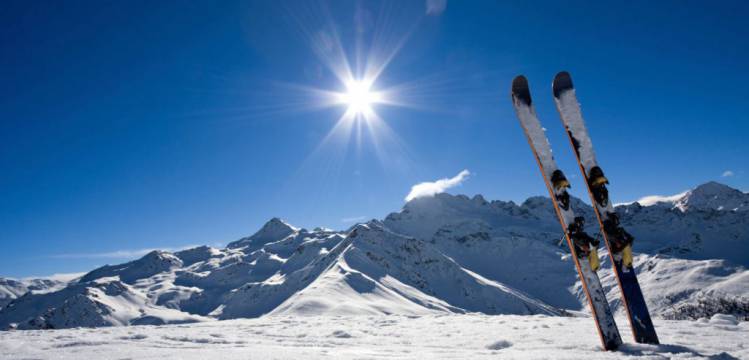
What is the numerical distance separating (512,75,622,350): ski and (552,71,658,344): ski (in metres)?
0.39

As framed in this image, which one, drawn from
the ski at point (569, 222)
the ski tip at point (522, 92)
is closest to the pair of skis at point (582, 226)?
the ski at point (569, 222)

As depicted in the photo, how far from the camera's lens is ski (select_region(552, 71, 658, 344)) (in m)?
6.95

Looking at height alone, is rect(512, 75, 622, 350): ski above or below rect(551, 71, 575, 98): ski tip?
below

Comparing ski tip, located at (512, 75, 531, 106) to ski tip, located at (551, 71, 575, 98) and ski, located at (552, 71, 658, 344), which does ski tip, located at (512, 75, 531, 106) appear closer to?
ski tip, located at (551, 71, 575, 98)

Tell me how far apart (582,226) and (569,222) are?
23 cm

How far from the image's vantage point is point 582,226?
7.32 meters

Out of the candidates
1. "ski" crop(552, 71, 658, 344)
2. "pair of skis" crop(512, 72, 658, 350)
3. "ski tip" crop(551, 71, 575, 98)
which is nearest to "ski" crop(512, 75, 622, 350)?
"pair of skis" crop(512, 72, 658, 350)

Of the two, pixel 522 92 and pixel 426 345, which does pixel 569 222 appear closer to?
pixel 522 92

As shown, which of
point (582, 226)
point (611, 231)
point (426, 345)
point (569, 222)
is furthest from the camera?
point (426, 345)

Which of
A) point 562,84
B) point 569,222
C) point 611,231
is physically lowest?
point 611,231

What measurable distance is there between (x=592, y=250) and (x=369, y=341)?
4811 millimetres

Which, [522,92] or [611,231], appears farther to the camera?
Result: [522,92]

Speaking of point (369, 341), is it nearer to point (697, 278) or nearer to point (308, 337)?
point (308, 337)

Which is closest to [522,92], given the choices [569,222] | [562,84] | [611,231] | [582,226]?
[562,84]
